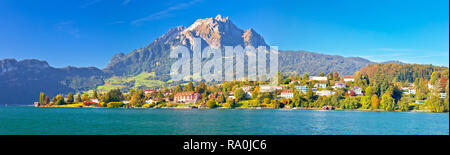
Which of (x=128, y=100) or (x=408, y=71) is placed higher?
(x=408, y=71)

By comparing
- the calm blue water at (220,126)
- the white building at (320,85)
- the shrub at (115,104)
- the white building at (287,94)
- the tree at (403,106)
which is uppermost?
the white building at (320,85)

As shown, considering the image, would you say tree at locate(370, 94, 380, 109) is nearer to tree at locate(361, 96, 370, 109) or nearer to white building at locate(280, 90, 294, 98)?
tree at locate(361, 96, 370, 109)

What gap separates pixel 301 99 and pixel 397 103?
87.5ft

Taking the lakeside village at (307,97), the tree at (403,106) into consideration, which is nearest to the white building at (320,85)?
the lakeside village at (307,97)

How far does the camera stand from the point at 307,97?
101562 mm

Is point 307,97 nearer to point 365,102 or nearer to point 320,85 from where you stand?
point 365,102

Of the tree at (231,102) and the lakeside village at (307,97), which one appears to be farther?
the tree at (231,102)

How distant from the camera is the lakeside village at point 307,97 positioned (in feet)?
301

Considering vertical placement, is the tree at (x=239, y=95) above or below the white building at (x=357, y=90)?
below

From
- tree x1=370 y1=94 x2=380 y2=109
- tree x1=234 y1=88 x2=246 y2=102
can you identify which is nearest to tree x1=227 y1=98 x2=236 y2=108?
tree x1=234 y1=88 x2=246 y2=102

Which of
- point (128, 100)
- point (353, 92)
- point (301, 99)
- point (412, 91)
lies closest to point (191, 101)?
point (128, 100)

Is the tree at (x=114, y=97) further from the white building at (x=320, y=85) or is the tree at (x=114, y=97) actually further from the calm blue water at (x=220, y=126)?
the white building at (x=320, y=85)
